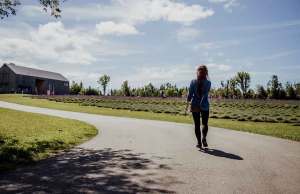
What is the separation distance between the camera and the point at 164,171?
6.57 meters

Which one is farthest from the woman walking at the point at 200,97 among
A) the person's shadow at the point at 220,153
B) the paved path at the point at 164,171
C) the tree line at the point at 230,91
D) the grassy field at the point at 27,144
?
the tree line at the point at 230,91

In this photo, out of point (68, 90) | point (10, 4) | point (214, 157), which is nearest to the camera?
point (214, 157)

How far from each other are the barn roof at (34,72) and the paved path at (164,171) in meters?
→ 96.2

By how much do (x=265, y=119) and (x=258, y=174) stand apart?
1803cm

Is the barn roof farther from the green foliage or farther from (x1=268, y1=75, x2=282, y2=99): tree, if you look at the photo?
(x1=268, y1=75, x2=282, y2=99): tree

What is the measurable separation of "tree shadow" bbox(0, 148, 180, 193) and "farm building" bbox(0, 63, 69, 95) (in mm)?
85283

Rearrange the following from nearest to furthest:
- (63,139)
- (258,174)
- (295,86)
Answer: (258,174) < (63,139) < (295,86)

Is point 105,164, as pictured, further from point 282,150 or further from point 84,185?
point 282,150

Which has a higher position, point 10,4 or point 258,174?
point 10,4

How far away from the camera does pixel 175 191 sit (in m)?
5.21

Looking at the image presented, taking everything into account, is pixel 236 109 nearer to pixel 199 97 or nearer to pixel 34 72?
pixel 199 97

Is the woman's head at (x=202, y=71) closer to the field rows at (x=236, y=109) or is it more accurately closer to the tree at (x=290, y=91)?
the field rows at (x=236, y=109)

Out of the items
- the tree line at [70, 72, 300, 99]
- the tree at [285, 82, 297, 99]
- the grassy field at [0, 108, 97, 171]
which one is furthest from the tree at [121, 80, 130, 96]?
the grassy field at [0, 108, 97, 171]

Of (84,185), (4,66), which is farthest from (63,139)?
(4,66)
